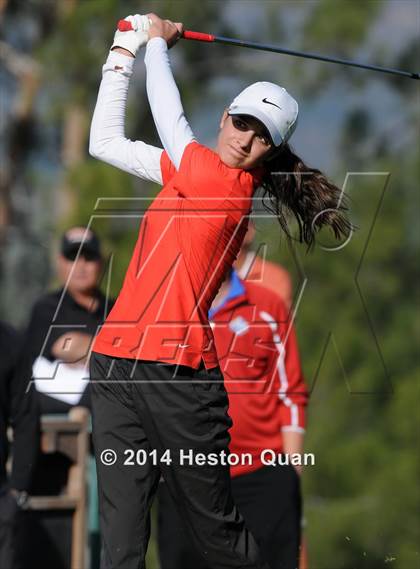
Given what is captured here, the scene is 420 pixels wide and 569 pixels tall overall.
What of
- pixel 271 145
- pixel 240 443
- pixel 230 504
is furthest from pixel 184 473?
pixel 240 443

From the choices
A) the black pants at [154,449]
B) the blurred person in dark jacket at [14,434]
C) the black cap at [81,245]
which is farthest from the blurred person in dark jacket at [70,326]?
the black pants at [154,449]

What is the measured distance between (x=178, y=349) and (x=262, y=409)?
1.75m

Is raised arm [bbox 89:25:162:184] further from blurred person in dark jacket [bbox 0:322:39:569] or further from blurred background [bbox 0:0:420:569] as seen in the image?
blurred background [bbox 0:0:420:569]

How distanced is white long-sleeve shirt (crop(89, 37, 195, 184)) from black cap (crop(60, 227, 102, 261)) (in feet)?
8.23

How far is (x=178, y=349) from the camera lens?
3.89 m

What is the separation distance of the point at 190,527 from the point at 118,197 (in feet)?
21.0

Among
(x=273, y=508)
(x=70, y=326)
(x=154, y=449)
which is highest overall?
(x=70, y=326)

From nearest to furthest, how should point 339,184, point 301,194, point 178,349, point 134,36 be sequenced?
1. point 178,349
2. point 134,36
3. point 301,194
4. point 339,184

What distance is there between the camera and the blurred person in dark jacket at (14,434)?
5312 mm

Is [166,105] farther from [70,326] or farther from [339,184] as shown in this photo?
[339,184]

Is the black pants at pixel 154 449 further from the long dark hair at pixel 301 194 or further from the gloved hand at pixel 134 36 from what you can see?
the gloved hand at pixel 134 36

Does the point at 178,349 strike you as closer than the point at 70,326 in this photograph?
Yes

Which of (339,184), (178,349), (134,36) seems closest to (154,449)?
(178,349)

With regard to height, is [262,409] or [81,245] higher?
[81,245]
